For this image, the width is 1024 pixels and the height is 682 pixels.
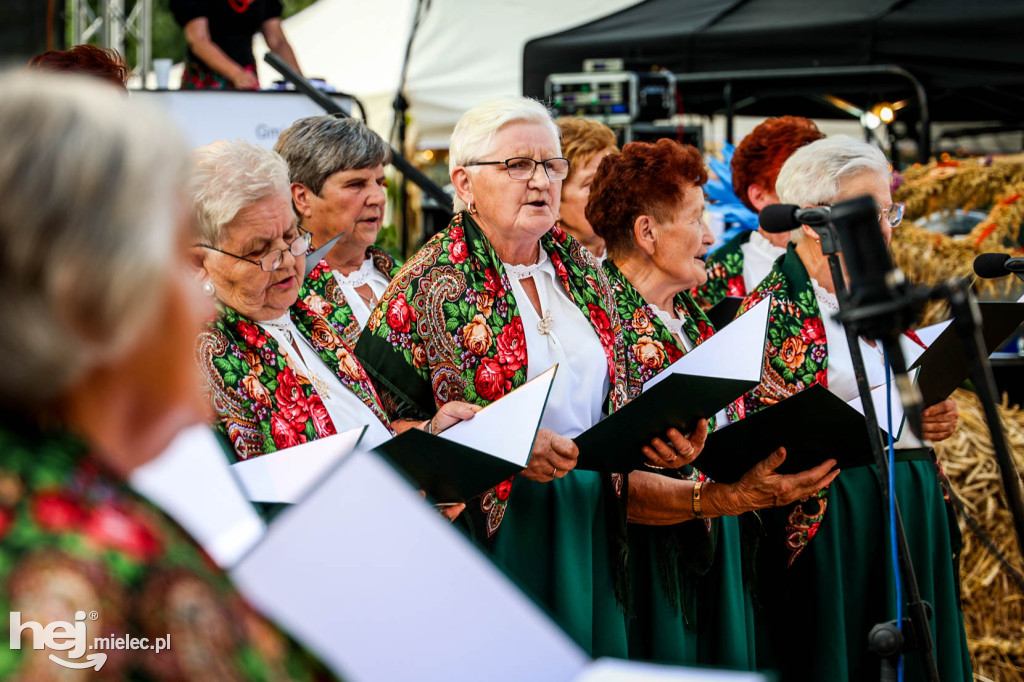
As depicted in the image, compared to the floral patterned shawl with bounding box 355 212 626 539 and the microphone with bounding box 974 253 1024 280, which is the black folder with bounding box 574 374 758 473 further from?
the microphone with bounding box 974 253 1024 280

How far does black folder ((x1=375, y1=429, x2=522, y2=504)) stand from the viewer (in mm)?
2205

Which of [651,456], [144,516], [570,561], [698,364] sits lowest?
[570,561]

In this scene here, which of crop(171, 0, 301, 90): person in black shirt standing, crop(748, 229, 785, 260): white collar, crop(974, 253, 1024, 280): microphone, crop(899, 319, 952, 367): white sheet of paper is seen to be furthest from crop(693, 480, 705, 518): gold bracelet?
crop(171, 0, 301, 90): person in black shirt standing

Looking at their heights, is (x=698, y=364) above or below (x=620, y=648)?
above

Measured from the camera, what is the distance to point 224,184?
2.52 m

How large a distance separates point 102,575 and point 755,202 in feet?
14.1

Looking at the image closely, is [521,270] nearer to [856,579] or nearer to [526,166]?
[526,166]

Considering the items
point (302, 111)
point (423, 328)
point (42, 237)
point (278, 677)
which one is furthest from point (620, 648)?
point (302, 111)

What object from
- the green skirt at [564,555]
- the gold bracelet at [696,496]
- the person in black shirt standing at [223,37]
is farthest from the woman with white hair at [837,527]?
the person in black shirt standing at [223,37]

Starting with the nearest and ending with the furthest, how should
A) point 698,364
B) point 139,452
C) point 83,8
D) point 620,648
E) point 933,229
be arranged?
point 139,452
point 698,364
point 620,648
point 933,229
point 83,8

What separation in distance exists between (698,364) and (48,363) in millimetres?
2157

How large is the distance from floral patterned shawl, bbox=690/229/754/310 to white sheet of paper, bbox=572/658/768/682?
3377 mm

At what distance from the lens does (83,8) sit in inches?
324

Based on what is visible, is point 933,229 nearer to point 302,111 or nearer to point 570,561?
point 302,111
